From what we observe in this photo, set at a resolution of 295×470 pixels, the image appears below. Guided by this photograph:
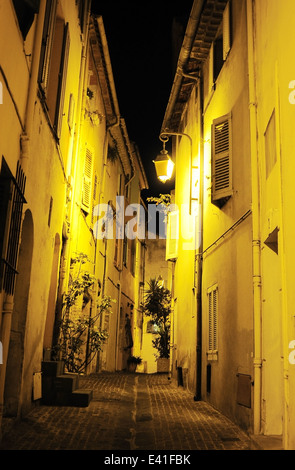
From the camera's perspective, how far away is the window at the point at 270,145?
655 centimetres

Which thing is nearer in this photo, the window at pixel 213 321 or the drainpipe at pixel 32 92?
the drainpipe at pixel 32 92

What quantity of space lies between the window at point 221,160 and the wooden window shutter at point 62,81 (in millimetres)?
2986

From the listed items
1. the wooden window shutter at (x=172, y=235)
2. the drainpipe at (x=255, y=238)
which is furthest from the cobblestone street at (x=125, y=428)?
the wooden window shutter at (x=172, y=235)

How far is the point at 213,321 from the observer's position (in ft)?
32.8

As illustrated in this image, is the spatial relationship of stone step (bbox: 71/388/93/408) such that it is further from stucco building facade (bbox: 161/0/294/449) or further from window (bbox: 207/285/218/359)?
window (bbox: 207/285/218/359)

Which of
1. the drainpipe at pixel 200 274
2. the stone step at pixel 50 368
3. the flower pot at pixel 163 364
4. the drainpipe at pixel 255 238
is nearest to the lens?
the drainpipe at pixel 255 238

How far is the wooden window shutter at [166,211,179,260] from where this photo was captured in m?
15.8

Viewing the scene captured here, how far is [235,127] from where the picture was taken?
915cm

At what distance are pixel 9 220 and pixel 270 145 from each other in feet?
11.6

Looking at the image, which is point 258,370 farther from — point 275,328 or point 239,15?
point 239,15

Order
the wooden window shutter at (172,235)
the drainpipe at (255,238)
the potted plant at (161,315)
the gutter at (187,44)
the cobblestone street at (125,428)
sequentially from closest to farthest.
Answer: the cobblestone street at (125,428) < the drainpipe at (255,238) < the gutter at (187,44) < the wooden window shutter at (172,235) < the potted plant at (161,315)

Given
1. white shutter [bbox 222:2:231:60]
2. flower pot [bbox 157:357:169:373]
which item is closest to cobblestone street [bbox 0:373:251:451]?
white shutter [bbox 222:2:231:60]

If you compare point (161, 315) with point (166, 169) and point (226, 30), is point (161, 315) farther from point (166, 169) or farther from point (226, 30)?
point (226, 30)

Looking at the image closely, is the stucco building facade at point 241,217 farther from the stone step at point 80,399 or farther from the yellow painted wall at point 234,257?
the stone step at point 80,399
